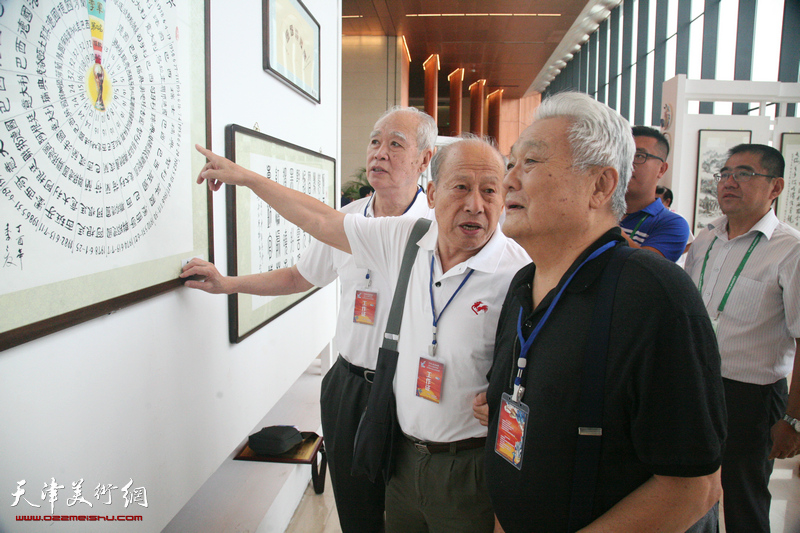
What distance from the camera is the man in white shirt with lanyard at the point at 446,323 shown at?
1.39 meters

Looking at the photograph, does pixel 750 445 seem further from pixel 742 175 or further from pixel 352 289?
pixel 352 289

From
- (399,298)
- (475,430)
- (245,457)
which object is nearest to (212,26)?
(399,298)

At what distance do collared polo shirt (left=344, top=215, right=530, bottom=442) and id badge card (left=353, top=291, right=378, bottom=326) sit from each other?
11.8 inches

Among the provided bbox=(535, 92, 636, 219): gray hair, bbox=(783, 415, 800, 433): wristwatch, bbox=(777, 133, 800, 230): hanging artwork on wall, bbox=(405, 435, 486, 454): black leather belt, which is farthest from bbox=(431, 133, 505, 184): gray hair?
bbox=(777, 133, 800, 230): hanging artwork on wall

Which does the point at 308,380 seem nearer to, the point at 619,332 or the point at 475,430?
the point at 475,430

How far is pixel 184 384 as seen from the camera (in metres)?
1.51

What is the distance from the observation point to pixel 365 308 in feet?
5.98

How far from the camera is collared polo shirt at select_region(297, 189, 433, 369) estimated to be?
1.81 metres

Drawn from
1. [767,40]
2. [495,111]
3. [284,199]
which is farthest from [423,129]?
[495,111]

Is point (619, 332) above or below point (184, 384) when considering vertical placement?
above

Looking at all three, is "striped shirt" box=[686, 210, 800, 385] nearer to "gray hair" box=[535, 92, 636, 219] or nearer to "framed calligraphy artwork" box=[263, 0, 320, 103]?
"gray hair" box=[535, 92, 636, 219]

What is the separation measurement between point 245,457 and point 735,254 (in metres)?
2.75

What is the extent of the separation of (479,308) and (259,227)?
3.74 feet

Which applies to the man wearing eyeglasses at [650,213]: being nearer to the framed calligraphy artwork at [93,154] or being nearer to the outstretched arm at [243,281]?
the outstretched arm at [243,281]
